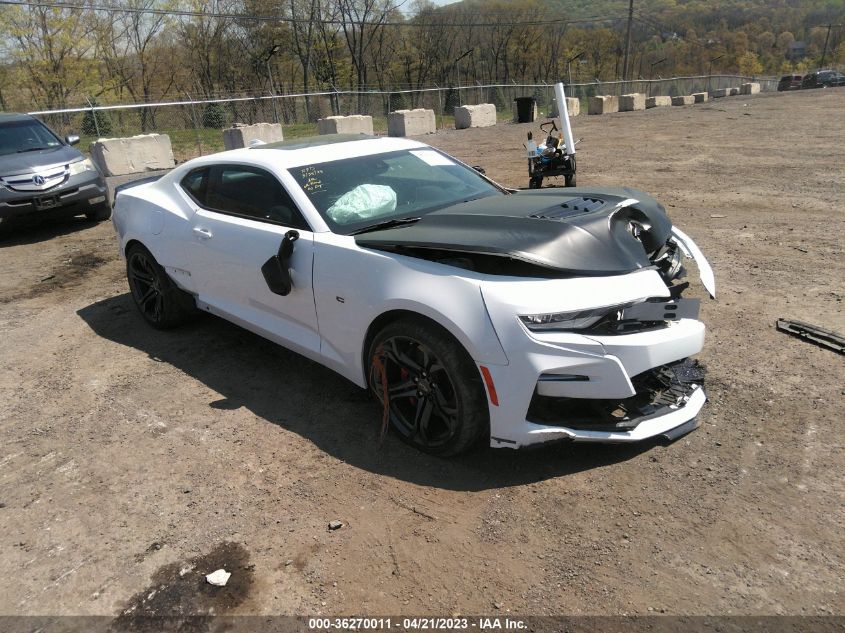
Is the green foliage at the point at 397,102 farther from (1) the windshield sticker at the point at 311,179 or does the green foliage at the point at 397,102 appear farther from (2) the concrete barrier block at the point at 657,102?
(1) the windshield sticker at the point at 311,179

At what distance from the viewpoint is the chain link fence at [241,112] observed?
1802 cm

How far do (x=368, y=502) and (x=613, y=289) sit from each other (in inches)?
62.3

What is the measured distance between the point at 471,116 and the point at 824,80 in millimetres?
43058

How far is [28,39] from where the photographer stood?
33500 mm

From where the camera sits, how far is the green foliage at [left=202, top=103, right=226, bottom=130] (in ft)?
60.5

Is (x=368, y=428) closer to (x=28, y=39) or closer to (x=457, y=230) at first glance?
(x=457, y=230)

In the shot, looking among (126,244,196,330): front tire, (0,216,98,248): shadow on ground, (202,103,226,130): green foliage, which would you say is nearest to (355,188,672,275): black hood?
(126,244,196,330): front tire

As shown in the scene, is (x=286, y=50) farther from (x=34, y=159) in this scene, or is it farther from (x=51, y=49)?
(x=34, y=159)

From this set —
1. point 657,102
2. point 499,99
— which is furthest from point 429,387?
point 657,102

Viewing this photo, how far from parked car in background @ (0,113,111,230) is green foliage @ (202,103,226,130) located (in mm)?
8773

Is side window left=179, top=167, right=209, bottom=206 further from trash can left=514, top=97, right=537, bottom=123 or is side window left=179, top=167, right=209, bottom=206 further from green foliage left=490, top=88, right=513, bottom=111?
green foliage left=490, top=88, right=513, bottom=111

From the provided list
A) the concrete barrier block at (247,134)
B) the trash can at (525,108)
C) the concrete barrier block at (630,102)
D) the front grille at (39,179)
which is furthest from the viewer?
the concrete barrier block at (630,102)

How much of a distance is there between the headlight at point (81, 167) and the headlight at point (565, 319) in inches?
348

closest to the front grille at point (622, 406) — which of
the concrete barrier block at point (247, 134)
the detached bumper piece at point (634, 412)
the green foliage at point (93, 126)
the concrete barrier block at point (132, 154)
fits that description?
the detached bumper piece at point (634, 412)
